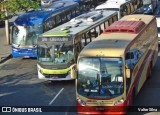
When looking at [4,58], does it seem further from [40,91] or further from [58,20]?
[40,91]

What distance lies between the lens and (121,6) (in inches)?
1196

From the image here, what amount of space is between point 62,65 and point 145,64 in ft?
12.2

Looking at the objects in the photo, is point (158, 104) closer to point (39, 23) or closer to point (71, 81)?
point (71, 81)

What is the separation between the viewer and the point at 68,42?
18859 millimetres

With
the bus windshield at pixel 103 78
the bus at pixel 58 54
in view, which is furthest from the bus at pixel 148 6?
the bus windshield at pixel 103 78

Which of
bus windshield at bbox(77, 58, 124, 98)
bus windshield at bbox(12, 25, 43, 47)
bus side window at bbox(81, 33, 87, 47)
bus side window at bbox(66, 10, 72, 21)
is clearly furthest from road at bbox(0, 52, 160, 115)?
bus side window at bbox(66, 10, 72, 21)

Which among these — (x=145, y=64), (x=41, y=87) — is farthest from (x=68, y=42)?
(x=145, y=64)

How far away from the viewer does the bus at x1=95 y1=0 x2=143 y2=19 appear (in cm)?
2916

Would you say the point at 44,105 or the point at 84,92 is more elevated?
the point at 84,92

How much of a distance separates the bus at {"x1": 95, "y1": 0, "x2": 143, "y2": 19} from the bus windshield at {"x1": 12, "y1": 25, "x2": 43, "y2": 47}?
6.19 metres

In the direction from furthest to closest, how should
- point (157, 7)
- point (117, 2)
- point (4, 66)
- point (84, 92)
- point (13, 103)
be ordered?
point (157, 7)
point (117, 2)
point (4, 66)
point (13, 103)
point (84, 92)

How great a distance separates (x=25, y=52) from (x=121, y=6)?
9104 millimetres

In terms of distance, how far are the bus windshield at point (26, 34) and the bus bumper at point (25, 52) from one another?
308 millimetres

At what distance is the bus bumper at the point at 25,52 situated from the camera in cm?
2467
